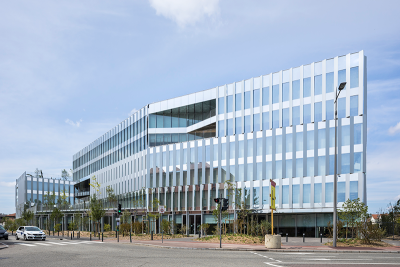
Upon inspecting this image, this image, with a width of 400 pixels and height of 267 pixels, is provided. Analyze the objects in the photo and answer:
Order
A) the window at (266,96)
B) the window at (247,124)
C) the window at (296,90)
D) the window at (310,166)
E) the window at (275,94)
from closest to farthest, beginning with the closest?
the window at (310,166) < the window at (296,90) < the window at (275,94) < the window at (266,96) < the window at (247,124)

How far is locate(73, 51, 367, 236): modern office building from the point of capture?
40.5m

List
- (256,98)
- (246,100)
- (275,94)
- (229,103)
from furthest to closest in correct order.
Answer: (229,103) < (246,100) < (256,98) < (275,94)

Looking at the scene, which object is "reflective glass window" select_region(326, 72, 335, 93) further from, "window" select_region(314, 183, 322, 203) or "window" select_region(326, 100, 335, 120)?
"window" select_region(314, 183, 322, 203)

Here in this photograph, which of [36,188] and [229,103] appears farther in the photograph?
[36,188]

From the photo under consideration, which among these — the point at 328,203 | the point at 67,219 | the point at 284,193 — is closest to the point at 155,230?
the point at 284,193

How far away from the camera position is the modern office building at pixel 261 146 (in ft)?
133

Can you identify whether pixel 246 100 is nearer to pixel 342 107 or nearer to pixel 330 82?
pixel 330 82

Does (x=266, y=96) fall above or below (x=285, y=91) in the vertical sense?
below

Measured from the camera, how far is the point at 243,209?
42750 mm

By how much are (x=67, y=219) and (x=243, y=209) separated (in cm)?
5252

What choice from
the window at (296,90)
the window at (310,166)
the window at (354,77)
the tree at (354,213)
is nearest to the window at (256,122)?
the window at (296,90)

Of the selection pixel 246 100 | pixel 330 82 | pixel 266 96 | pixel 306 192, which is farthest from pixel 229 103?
pixel 306 192

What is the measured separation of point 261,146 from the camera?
46.0 m

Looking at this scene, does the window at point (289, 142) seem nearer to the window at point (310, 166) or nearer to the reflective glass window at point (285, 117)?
the reflective glass window at point (285, 117)
